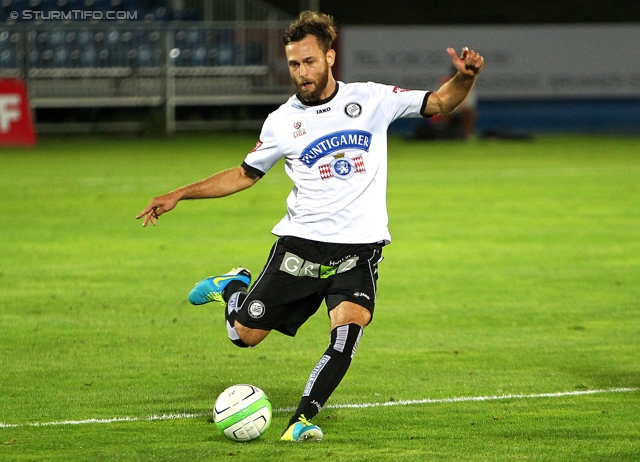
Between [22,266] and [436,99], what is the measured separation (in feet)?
20.7

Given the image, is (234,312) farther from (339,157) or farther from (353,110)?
(353,110)

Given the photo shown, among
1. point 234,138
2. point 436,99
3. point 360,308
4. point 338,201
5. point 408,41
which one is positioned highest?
point 436,99

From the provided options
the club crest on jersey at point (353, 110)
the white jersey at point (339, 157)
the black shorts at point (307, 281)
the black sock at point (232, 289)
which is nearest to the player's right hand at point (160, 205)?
the white jersey at point (339, 157)

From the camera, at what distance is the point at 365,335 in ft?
25.4

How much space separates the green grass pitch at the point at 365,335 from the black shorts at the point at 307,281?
0.60 m

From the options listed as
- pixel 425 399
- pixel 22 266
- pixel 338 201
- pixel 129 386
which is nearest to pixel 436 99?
pixel 338 201

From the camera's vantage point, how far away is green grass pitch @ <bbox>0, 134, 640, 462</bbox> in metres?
5.19

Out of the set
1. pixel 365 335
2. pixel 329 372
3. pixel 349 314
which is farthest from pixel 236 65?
pixel 329 372

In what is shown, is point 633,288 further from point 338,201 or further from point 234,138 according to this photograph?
point 234,138

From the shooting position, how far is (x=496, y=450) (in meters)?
4.96

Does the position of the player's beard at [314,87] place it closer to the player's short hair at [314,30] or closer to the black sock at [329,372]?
the player's short hair at [314,30]

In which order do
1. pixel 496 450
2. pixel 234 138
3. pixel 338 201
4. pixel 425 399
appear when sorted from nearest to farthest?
pixel 496 450 → pixel 338 201 → pixel 425 399 → pixel 234 138

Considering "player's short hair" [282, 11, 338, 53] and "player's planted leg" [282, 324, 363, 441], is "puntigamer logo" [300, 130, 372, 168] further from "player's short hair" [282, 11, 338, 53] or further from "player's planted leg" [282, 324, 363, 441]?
"player's planted leg" [282, 324, 363, 441]

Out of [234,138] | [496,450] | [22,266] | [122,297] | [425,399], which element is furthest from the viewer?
[234,138]
